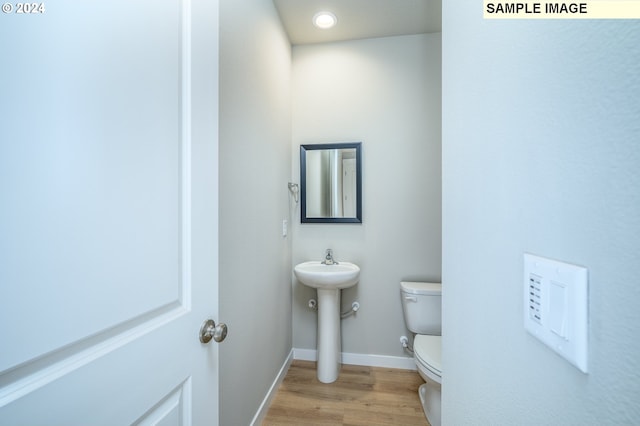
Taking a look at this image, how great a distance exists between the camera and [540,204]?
41cm

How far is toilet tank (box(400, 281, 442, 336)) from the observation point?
190 centimetres

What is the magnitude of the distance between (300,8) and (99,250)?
6.77 ft

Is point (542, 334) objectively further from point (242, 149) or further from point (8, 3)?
point (242, 149)

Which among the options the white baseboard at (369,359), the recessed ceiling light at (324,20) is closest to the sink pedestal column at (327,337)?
the white baseboard at (369,359)

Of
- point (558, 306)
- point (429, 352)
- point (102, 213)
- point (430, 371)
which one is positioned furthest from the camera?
point (429, 352)

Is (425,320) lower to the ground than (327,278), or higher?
lower

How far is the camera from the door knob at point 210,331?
0.72m

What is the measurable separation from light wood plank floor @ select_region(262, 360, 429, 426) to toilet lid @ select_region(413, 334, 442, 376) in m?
0.43

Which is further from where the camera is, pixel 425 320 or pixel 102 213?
pixel 425 320

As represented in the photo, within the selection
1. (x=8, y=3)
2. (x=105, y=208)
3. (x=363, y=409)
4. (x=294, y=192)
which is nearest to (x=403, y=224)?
(x=294, y=192)

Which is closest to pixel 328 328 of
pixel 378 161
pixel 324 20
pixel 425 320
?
pixel 425 320

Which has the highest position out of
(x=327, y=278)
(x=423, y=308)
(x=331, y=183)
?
(x=331, y=183)

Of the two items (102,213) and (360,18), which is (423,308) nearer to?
(102,213)

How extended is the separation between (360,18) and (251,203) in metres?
1.62
